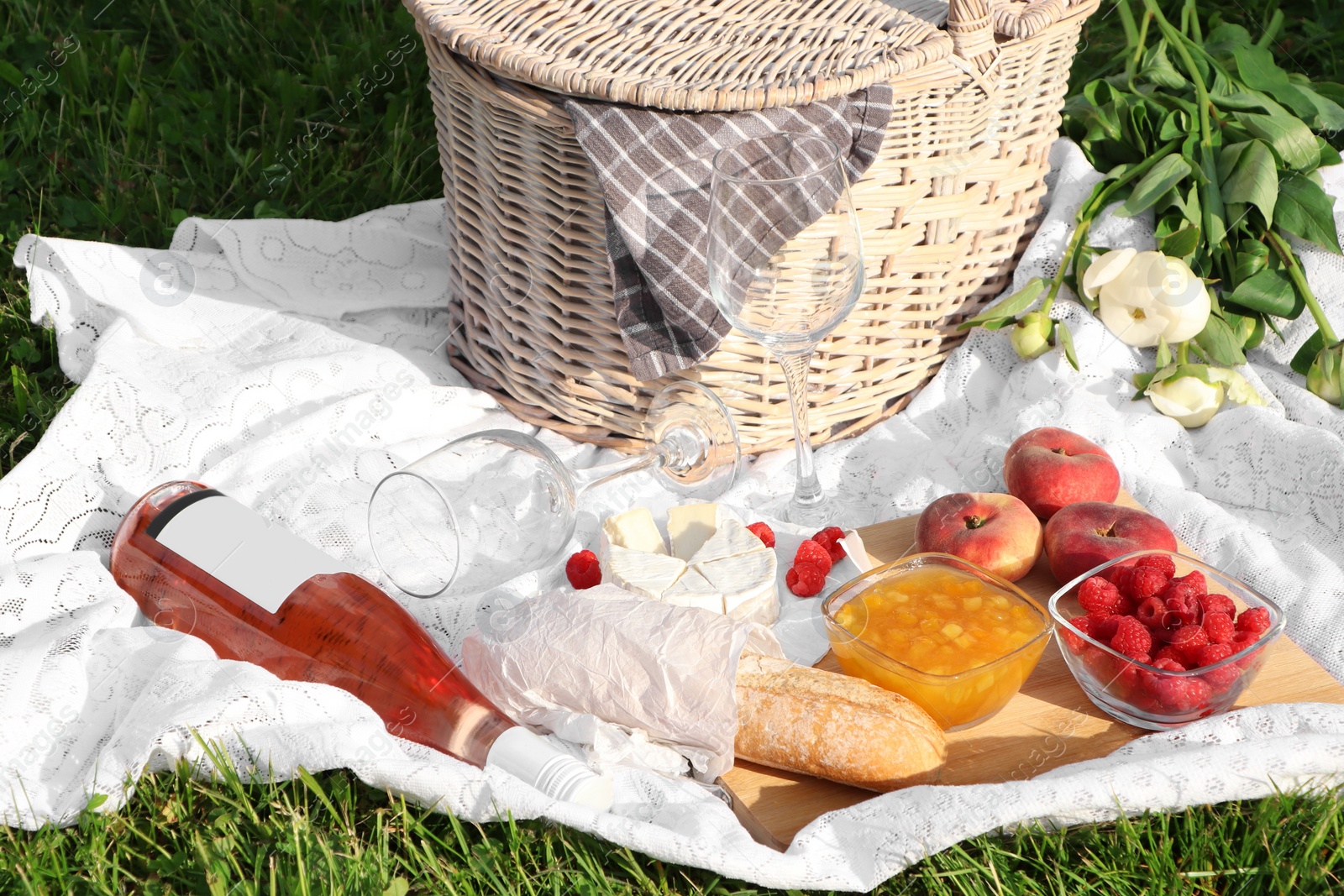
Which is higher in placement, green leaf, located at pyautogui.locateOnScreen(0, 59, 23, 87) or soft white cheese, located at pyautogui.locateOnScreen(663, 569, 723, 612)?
green leaf, located at pyautogui.locateOnScreen(0, 59, 23, 87)

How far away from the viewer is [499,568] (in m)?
1.75

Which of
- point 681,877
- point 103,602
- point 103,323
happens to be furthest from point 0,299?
point 681,877

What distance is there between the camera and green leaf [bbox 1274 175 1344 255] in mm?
2154

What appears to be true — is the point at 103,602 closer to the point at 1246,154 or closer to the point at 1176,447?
the point at 1176,447

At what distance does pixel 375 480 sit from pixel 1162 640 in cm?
117

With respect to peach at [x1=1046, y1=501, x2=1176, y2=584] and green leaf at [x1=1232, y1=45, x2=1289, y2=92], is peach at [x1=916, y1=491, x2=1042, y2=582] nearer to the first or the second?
peach at [x1=1046, y1=501, x2=1176, y2=584]

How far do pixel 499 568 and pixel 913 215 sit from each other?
844mm

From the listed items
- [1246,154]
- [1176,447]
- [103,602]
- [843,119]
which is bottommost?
[1176,447]

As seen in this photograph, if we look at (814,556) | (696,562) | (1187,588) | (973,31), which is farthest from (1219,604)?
(973,31)

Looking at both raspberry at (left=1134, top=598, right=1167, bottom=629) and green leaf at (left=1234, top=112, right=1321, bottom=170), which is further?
green leaf at (left=1234, top=112, right=1321, bottom=170)

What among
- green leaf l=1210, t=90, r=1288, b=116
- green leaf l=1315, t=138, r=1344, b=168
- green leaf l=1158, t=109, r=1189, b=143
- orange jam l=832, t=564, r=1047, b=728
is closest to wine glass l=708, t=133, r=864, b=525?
orange jam l=832, t=564, r=1047, b=728

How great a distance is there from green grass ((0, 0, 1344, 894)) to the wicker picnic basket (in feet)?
2.66

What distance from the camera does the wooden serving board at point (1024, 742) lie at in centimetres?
149

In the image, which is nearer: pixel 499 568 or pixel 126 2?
pixel 499 568
